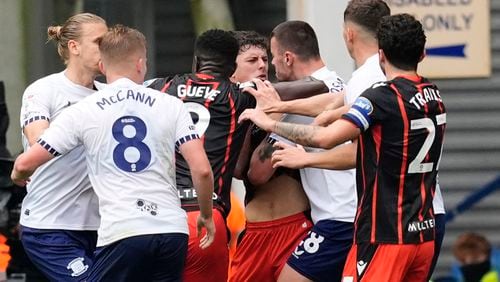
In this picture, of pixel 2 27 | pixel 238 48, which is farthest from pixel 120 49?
pixel 2 27

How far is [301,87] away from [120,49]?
1.30 metres

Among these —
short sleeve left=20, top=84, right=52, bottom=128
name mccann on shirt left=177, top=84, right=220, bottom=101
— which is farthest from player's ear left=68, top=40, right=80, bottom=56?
name mccann on shirt left=177, top=84, right=220, bottom=101

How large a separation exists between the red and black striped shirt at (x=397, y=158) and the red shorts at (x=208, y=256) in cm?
102

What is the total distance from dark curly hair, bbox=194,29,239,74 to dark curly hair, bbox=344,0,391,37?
0.70 m

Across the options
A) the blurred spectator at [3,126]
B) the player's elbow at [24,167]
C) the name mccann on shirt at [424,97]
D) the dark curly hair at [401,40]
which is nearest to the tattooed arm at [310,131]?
the name mccann on shirt at [424,97]

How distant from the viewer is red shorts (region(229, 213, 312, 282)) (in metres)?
8.38

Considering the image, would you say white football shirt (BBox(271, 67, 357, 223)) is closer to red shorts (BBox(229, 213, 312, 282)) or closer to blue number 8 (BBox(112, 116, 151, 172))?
red shorts (BBox(229, 213, 312, 282))

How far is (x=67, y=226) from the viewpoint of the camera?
315 inches

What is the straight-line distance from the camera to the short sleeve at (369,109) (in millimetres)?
6883

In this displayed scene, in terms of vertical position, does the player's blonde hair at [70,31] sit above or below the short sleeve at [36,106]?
above

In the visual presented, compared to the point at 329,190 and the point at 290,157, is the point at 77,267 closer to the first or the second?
the point at 290,157

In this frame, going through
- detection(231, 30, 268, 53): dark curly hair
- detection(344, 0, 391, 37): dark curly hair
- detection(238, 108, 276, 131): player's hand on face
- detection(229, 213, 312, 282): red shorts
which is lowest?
detection(229, 213, 312, 282): red shorts

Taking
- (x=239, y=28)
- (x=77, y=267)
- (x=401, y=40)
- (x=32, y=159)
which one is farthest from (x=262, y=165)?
(x=239, y=28)

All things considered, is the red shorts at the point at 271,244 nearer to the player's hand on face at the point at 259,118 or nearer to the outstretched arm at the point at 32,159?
the player's hand on face at the point at 259,118
